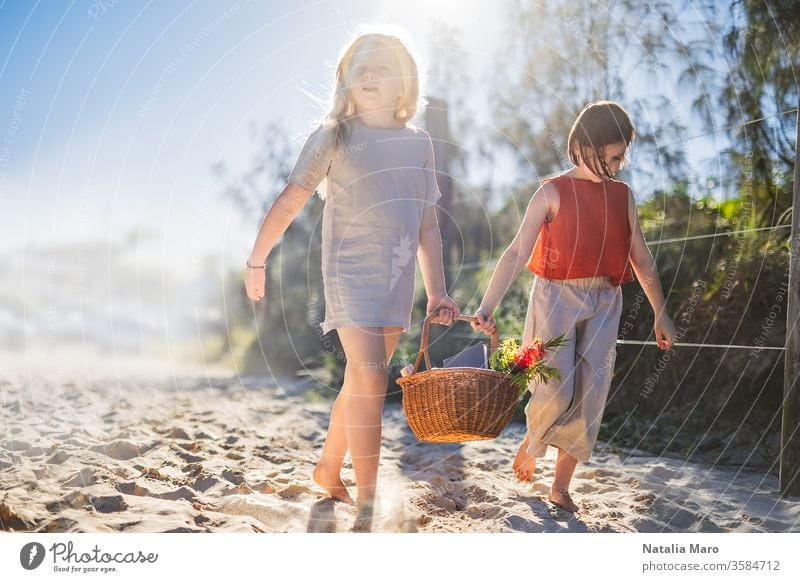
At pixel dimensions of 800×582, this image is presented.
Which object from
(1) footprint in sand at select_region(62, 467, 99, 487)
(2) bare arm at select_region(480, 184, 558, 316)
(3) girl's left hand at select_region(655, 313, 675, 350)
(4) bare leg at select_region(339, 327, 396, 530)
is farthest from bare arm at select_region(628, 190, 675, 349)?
(1) footprint in sand at select_region(62, 467, 99, 487)

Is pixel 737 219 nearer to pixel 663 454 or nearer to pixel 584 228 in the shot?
pixel 663 454

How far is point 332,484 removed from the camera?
3.62 meters

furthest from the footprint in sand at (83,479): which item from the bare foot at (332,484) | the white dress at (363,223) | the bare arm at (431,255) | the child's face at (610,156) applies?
the child's face at (610,156)

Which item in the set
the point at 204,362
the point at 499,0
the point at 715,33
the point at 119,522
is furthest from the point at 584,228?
the point at 204,362

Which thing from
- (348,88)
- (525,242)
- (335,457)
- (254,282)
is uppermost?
(348,88)

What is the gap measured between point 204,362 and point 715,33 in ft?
21.4

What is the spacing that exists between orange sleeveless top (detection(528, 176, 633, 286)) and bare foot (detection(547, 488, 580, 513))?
2.82ft

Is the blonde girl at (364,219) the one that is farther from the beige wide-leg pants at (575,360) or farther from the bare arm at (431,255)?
the beige wide-leg pants at (575,360)

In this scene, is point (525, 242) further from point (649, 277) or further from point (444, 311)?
point (649, 277)

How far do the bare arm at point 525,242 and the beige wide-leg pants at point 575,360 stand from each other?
19 centimetres

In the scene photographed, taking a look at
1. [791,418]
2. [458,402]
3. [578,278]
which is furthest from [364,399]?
[791,418]

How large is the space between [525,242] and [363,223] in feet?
2.22

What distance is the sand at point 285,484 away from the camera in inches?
131

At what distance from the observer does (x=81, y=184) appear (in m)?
4.42
